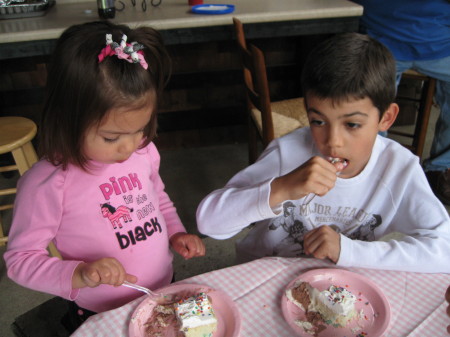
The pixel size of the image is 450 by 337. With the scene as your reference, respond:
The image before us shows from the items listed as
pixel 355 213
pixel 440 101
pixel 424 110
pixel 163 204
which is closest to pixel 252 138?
pixel 424 110

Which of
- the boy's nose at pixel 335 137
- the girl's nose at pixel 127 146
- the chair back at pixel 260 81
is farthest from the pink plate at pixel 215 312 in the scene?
the chair back at pixel 260 81

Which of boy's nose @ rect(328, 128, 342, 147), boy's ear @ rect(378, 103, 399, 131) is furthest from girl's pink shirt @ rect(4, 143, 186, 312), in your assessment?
boy's ear @ rect(378, 103, 399, 131)

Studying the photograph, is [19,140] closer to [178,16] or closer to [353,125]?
[178,16]

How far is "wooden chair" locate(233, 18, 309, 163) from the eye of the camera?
1830 millimetres

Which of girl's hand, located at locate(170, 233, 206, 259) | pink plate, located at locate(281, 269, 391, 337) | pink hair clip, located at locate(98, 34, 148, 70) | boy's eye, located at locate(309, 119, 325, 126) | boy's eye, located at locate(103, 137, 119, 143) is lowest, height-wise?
girl's hand, located at locate(170, 233, 206, 259)

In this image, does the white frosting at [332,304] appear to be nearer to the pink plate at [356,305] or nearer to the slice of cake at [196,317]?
the pink plate at [356,305]

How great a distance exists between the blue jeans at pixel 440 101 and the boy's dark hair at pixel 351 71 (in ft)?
5.17

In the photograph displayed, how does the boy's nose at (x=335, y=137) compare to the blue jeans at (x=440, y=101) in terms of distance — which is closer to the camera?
the boy's nose at (x=335, y=137)

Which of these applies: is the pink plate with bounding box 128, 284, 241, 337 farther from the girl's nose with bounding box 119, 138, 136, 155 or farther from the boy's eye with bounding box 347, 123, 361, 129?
the boy's eye with bounding box 347, 123, 361, 129

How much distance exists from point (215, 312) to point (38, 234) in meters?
0.47

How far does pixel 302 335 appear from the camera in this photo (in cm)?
81

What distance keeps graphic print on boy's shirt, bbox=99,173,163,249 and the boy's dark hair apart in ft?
1.77

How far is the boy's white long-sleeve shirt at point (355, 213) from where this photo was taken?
986 mm

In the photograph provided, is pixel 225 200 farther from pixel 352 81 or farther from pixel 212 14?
pixel 212 14
